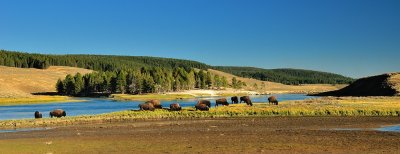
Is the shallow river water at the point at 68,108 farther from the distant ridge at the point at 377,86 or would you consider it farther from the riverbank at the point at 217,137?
the distant ridge at the point at 377,86

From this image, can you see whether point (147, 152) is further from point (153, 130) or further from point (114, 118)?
point (114, 118)

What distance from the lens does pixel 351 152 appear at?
2838 cm

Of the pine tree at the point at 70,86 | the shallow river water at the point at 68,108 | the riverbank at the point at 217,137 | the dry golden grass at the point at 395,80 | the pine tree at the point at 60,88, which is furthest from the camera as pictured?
the pine tree at the point at 60,88

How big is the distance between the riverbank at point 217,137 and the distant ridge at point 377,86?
69800 millimetres

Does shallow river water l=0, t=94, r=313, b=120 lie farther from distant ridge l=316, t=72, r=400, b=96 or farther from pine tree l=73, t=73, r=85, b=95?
pine tree l=73, t=73, r=85, b=95

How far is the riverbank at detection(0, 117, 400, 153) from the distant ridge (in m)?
69.8

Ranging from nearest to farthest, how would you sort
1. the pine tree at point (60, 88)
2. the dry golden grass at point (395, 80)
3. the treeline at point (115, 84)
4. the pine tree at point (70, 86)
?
the dry golden grass at point (395, 80) → the treeline at point (115, 84) → the pine tree at point (70, 86) → the pine tree at point (60, 88)

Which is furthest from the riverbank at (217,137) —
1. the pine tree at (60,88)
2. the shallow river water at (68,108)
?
the pine tree at (60,88)

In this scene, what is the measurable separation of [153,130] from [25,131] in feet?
36.9

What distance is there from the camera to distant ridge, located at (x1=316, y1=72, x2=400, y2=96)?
115562 mm

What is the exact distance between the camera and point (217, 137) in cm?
3688

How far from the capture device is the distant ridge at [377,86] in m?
116

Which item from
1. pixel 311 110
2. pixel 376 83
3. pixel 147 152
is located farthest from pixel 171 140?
pixel 376 83

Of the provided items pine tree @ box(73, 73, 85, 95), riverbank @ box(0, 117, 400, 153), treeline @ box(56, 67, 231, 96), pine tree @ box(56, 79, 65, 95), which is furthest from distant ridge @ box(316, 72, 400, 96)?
pine tree @ box(56, 79, 65, 95)
